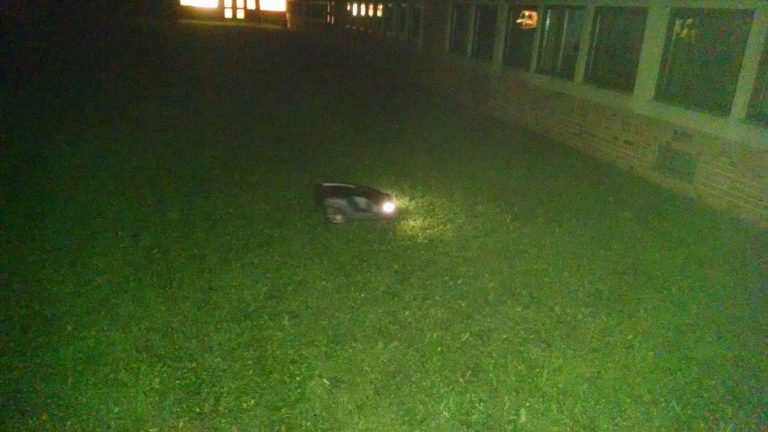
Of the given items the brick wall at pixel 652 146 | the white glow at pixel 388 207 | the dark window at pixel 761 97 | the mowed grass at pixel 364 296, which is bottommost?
the mowed grass at pixel 364 296

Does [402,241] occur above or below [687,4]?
below

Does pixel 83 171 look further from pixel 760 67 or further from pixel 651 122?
pixel 760 67

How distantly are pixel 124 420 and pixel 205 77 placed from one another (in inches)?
587

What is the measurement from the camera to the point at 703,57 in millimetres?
7137

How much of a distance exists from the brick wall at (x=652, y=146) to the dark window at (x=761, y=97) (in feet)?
1.10

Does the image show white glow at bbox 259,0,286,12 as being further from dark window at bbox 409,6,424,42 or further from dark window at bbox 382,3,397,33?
dark window at bbox 409,6,424,42

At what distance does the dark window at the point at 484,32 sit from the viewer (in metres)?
12.6

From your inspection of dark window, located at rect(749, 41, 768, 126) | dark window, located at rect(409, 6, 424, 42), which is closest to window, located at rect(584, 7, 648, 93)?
dark window, located at rect(749, 41, 768, 126)

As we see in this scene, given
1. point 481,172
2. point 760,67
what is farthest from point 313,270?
point 760,67

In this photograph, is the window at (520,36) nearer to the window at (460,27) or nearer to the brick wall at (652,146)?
the brick wall at (652,146)

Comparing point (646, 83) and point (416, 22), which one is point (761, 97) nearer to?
point (646, 83)

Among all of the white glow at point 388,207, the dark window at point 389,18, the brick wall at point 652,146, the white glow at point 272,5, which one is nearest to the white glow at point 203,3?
the white glow at point 272,5

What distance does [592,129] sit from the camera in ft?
30.2

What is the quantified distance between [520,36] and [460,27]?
3.15m
